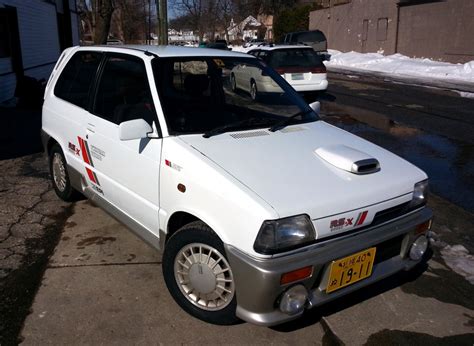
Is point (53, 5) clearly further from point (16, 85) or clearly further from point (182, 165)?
point (182, 165)

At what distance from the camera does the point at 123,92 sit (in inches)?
146

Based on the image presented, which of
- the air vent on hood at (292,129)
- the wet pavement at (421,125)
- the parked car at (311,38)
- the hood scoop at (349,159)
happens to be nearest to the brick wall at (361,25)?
the parked car at (311,38)

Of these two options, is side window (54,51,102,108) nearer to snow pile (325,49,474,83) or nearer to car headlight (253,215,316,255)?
car headlight (253,215,316,255)

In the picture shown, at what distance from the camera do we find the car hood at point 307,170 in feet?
8.44

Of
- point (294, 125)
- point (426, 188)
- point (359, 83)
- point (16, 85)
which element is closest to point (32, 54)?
point (16, 85)

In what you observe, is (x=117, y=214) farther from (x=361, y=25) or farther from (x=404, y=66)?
(x=361, y=25)

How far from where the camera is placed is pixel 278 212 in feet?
7.96

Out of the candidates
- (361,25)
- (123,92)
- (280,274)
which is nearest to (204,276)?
(280,274)

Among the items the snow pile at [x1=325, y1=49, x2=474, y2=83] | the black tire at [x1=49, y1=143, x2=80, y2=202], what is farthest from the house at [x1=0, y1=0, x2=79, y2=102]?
the snow pile at [x1=325, y1=49, x2=474, y2=83]

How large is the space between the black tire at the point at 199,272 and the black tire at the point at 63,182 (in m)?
2.14

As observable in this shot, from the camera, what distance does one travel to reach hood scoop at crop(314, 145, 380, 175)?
2.90 m

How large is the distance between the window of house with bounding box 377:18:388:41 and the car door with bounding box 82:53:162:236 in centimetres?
2860

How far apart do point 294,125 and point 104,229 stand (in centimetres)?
206

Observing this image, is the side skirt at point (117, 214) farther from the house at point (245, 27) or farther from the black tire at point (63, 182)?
the house at point (245, 27)
